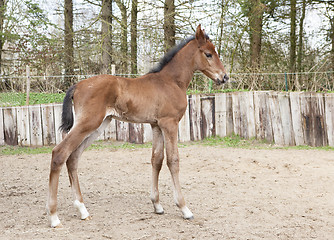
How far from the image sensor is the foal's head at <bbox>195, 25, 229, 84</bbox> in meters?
4.76

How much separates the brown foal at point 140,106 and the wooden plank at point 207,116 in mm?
5599

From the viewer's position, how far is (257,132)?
10.0 m

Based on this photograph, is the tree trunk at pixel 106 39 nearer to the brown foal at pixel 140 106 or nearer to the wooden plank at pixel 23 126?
the wooden plank at pixel 23 126

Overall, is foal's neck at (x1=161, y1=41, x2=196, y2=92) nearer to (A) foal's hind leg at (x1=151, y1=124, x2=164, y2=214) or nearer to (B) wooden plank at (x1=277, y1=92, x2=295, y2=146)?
(A) foal's hind leg at (x1=151, y1=124, x2=164, y2=214)

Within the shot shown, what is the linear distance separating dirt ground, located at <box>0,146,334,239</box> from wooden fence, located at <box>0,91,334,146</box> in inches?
37.7

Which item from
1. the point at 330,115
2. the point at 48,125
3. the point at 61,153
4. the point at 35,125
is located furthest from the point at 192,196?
the point at 35,125

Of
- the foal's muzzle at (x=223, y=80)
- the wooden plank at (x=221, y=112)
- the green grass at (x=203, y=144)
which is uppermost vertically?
the foal's muzzle at (x=223, y=80)

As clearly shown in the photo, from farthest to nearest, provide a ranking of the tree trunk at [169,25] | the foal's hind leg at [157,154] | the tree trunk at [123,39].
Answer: the tree trunk at [123,39], the tree trunk at [169,25], the foal's hind leg at [157,154]

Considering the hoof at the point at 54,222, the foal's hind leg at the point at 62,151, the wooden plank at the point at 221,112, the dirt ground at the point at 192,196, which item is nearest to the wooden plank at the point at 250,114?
the wooden plank at the point at 221,112

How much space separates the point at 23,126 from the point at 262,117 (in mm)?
6047

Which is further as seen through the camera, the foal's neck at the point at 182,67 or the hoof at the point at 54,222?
the foal's neck at the point at 182,67

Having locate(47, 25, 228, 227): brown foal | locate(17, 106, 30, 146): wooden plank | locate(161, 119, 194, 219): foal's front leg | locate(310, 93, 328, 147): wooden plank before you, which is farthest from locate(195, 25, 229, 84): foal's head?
locate(17, 106, 30, 146): wooden plank

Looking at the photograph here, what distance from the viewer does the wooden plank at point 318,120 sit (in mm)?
9016

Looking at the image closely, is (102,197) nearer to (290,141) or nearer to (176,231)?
(176,231)
